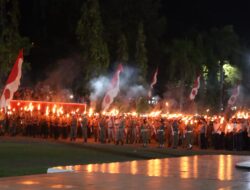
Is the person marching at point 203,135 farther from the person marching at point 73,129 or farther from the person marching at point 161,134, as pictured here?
the person marching at point 73,129

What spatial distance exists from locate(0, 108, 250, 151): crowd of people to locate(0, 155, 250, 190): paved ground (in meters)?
13.9

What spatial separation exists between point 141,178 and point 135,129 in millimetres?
21158

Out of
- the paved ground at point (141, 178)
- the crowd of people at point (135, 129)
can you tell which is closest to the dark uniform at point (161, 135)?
the crowd of people at point (135, 129)

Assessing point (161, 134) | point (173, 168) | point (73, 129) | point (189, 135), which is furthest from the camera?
point (73, 129)

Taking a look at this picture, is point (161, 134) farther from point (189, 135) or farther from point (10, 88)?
point (10, 88)

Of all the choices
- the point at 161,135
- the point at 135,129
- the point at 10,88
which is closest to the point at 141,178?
the point at 161,135

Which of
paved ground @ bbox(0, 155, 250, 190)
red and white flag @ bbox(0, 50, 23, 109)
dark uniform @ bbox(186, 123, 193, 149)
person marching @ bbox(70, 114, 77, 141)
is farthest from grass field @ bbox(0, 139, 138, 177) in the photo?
dark uniform @ bbox(186, 123, 193, 149)

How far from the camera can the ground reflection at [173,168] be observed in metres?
19.8

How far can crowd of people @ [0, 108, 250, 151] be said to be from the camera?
37.2 m

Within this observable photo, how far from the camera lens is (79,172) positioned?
19.5m

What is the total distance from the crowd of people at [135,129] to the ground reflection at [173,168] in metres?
12.1

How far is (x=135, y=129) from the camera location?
3928 cm

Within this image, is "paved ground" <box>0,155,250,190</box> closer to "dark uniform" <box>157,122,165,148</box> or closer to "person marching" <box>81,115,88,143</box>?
"dark uniform" <box>157,122,165,148</box>

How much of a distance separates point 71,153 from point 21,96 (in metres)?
20.3
